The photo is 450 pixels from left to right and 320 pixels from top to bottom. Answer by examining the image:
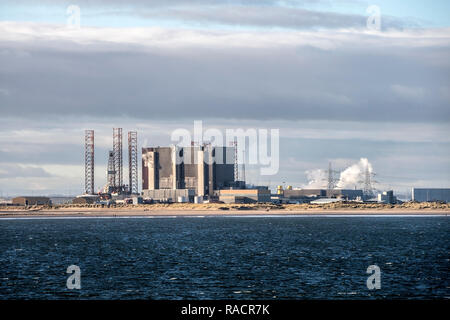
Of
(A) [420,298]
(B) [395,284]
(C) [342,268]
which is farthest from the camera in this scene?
(C) [342,268]

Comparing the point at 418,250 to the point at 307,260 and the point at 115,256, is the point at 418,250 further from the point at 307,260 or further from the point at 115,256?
the point at 115,256

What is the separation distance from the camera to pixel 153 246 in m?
117

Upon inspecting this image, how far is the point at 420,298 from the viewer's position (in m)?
58.6

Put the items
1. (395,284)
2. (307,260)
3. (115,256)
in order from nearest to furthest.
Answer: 1. (395,284)
2. (307,260)
3. (115,256)

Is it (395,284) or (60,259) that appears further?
(60,259)

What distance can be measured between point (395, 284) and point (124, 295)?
25451 millimetres

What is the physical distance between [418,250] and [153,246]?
138ft
